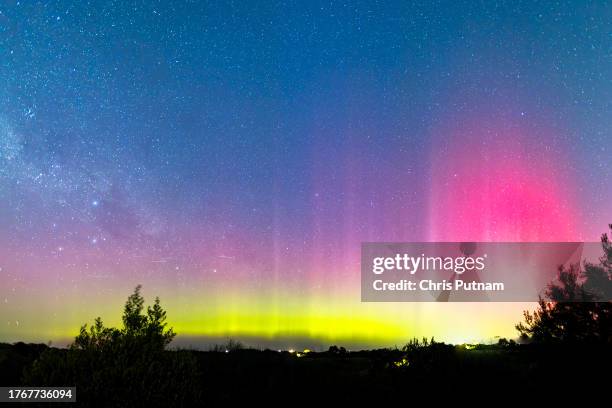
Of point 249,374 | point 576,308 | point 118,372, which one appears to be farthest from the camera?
point 576,308

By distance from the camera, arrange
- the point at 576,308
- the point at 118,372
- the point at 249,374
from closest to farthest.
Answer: the point at 118,372 < the point at 249,374 < the point at 576,308

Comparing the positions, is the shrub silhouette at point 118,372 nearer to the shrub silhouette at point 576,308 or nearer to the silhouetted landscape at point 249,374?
the silhouetted landscape at point 249,374

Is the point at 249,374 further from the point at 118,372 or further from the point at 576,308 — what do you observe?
the point at 576,308

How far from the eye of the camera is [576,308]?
30891 millimetres

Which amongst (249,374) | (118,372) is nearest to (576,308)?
(249,374)

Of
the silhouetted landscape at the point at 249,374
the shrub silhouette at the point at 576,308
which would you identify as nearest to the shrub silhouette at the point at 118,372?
Result: the silhouetted landscape at the point at 249,374

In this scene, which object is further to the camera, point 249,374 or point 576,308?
point 576,308

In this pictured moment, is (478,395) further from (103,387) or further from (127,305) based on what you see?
(127,305)

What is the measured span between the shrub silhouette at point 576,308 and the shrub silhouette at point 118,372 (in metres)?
24.7

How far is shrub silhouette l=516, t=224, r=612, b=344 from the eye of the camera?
2959cm

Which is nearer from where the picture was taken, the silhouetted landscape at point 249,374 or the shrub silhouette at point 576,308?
the silhouetted landscape at point 249,374

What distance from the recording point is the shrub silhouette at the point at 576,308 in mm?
29594

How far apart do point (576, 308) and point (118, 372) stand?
95.7ft

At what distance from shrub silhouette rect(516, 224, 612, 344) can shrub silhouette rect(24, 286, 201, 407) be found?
2475 cm
